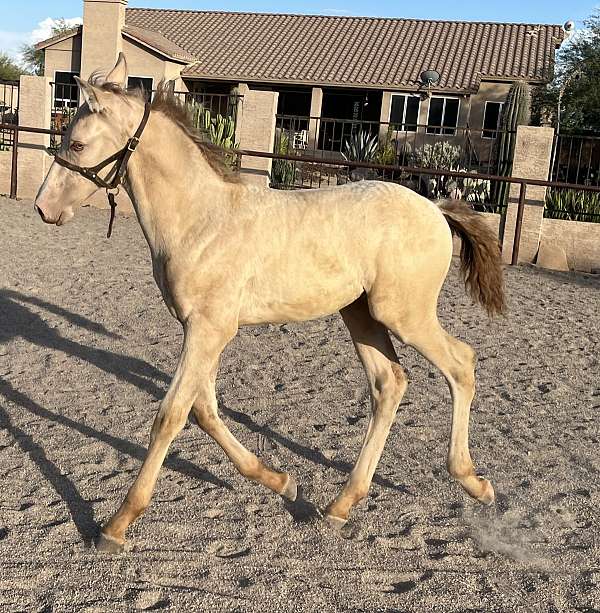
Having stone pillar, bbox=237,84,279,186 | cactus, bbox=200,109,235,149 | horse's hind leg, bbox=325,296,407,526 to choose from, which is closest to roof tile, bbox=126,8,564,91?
cactus, bbox=200,109,235,149

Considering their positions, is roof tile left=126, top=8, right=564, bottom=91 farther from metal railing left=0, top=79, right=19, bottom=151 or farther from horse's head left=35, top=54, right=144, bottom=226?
horse's head left=35, top=54, right=144, bottom=226

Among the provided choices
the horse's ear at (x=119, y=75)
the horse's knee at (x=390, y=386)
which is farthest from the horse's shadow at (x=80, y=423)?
the horse's ear at (x=119, y=75)

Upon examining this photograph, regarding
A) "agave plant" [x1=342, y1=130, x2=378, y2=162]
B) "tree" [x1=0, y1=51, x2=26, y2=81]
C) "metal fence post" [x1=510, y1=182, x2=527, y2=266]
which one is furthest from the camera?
"tree" [x1=0, y1=51, x2=26, y2=81]

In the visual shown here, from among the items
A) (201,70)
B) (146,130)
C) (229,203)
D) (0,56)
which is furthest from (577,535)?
(0,56)

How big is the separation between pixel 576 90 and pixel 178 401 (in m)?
29.6

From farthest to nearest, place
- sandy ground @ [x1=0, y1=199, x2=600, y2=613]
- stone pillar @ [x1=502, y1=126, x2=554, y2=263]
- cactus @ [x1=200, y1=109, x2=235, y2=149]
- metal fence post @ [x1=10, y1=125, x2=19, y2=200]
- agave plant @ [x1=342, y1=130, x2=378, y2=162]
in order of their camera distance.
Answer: agave plant @ [x1=342, y1=130, x2=378, y2=162]
cactus @ [x1=200, y1=109, x2=235, y2=149]
metal fence post @ [x1=10, y1=125, x2=19, y2=200]
stone pillar @ [x1=502, y1=126, x2=554, y2=263]
sandy ground @ [x1=0, y1=199, x2=600, y2=613]

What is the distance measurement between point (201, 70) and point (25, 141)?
19.1 metres

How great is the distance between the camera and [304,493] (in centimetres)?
397

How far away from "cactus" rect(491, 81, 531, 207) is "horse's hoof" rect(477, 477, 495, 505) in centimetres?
932

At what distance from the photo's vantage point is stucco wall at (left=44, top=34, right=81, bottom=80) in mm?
31141

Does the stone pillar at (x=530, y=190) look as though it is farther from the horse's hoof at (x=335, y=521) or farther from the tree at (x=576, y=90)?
the tree at (x=576, y=90)

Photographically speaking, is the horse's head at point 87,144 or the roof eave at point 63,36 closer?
the horse's head at point 87,144

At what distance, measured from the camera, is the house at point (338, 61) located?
30.0 m

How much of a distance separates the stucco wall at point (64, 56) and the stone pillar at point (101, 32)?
1.24 m
